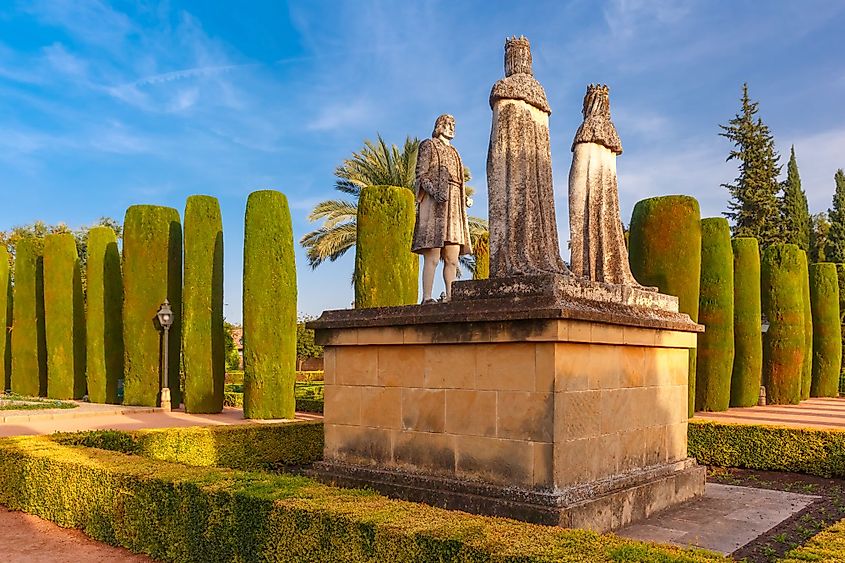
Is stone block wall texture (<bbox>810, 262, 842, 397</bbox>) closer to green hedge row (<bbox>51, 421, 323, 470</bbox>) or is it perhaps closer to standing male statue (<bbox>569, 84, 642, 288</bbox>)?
standing male statue (<bbox>569, 84, 642, 288</bbox>)

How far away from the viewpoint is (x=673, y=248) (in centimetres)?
1692

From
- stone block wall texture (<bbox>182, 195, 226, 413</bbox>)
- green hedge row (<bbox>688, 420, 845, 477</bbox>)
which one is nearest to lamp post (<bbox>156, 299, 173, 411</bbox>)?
stone block wall texture (<bbox>182, 195, 226, 413</bbox>)

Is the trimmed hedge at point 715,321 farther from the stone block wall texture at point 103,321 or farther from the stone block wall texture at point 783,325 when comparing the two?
the stone block wall texture at point 103,321

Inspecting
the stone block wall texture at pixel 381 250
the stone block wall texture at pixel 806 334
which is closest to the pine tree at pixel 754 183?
the stone block wall texture at pixel 806 334

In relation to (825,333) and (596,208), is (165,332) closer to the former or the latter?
(596,208)

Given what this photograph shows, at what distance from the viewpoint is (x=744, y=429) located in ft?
36.9

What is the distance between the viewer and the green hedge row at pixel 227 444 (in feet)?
33.4

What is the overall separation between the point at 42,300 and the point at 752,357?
78.8ft

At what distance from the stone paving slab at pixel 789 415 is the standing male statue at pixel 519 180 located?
950cm

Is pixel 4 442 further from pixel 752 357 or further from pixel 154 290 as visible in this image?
pixel 752 357

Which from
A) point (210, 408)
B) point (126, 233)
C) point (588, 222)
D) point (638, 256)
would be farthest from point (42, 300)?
point (588, 222)

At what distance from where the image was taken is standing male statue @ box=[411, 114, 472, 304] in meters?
8.65

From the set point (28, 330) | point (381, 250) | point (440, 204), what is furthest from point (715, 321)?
point (28, 330)

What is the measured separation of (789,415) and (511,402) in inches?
590
